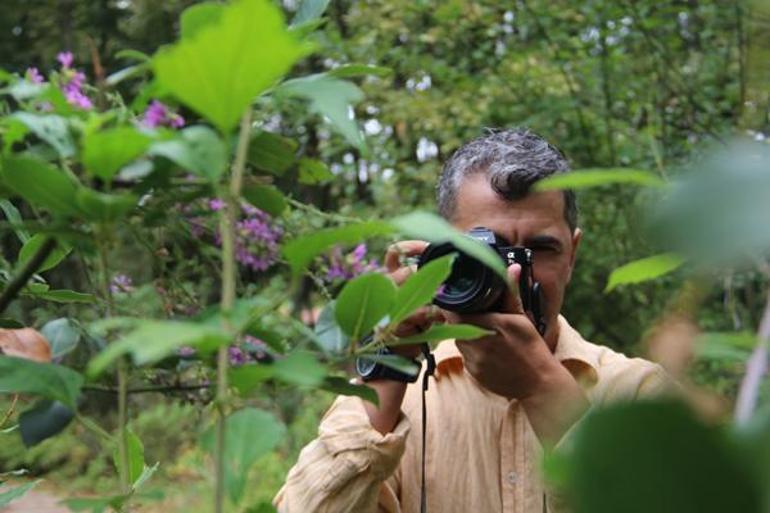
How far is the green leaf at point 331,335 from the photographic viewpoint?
427mm

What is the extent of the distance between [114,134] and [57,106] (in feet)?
0.20

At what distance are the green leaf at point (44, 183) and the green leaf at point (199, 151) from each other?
5 cm

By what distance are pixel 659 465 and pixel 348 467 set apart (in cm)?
90

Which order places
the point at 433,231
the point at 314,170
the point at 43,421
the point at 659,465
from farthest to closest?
the point at 314,170 < the point at 43,421 < the point at 433,231 < the point at 659,465

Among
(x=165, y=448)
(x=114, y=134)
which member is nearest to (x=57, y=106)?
(x=114, y=134)

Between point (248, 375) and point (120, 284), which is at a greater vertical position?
point (248, 375)

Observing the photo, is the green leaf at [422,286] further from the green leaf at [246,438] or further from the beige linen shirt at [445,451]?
the beige linen shirt at [445,451]

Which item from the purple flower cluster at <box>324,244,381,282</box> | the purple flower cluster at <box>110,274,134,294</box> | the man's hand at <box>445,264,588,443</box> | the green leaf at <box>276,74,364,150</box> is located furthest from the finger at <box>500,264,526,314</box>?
the green leaf at <box>276,74,364,150</box>

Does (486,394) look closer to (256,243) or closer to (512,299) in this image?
(512,299)

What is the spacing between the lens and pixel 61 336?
467mm

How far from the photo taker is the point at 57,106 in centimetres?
39

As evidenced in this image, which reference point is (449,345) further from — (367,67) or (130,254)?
(130,254)

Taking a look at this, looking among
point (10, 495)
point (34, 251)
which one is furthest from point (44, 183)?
point (10, 495)

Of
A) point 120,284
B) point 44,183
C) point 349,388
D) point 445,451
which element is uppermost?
point 44,183
